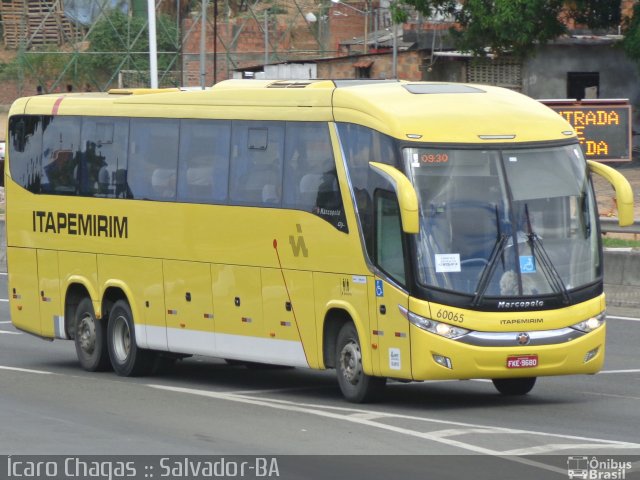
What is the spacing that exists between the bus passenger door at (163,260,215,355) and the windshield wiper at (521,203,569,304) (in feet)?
14.0

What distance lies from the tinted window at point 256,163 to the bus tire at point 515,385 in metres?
2.99

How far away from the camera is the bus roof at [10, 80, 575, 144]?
14.2 meters

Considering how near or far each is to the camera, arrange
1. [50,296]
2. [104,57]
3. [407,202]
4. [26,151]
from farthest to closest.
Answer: [104,57] < [26,151] < [50,296] < [407,202]

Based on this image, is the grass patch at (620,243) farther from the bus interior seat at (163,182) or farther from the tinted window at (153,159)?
the bus interior seat at (163,182)

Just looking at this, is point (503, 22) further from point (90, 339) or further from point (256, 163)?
point (256, 163)

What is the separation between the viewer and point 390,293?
14.0 meters

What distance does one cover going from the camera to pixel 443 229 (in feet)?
45.6

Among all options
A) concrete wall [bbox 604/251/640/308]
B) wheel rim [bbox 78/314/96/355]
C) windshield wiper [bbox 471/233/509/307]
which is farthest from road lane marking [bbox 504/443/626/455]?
concrete wall [bbox 604/251/640/308]

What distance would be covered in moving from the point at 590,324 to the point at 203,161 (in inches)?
197

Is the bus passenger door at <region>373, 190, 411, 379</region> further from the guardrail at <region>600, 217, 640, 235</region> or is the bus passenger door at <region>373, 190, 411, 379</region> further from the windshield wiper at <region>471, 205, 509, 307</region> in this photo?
the guardrail at <region>600, 217, 640, 235</region>

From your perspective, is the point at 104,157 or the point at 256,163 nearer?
the point at 256,163

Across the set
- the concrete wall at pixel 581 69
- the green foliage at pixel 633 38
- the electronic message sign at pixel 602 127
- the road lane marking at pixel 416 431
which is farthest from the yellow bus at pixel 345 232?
the concrete wall at pixel 581 69
